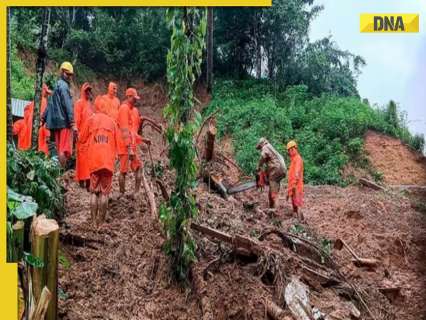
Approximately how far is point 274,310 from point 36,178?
2.02 metres

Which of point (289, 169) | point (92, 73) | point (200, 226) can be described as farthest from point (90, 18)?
point (200, 226)

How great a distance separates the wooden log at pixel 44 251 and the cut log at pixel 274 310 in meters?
1.83

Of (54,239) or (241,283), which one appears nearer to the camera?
(54,239)

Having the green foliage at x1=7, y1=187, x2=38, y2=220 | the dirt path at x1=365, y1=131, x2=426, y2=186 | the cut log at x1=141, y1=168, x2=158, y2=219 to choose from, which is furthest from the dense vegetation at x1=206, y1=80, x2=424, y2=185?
the green foliage at x1=7, y1=187, x2=38, y2=220

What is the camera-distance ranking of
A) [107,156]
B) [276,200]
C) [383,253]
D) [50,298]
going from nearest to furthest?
[50,298] → [107,156] → [383,253] → [276,200]

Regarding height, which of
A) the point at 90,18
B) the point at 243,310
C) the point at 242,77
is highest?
the point at 90,18

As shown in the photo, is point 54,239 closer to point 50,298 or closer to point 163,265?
point 50,298

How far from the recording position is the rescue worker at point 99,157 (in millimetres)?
5086

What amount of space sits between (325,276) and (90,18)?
463cm

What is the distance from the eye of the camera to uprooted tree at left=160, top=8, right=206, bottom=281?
4461 mm

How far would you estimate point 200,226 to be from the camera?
5.16 meters

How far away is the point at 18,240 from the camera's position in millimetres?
3555

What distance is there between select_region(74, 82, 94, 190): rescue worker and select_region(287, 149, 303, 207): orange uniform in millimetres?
2927

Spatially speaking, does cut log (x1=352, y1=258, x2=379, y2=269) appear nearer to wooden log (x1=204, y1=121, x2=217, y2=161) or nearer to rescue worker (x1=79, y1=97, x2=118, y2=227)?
wooden log (x1=204, y1=121, x2=217, y2=161)
